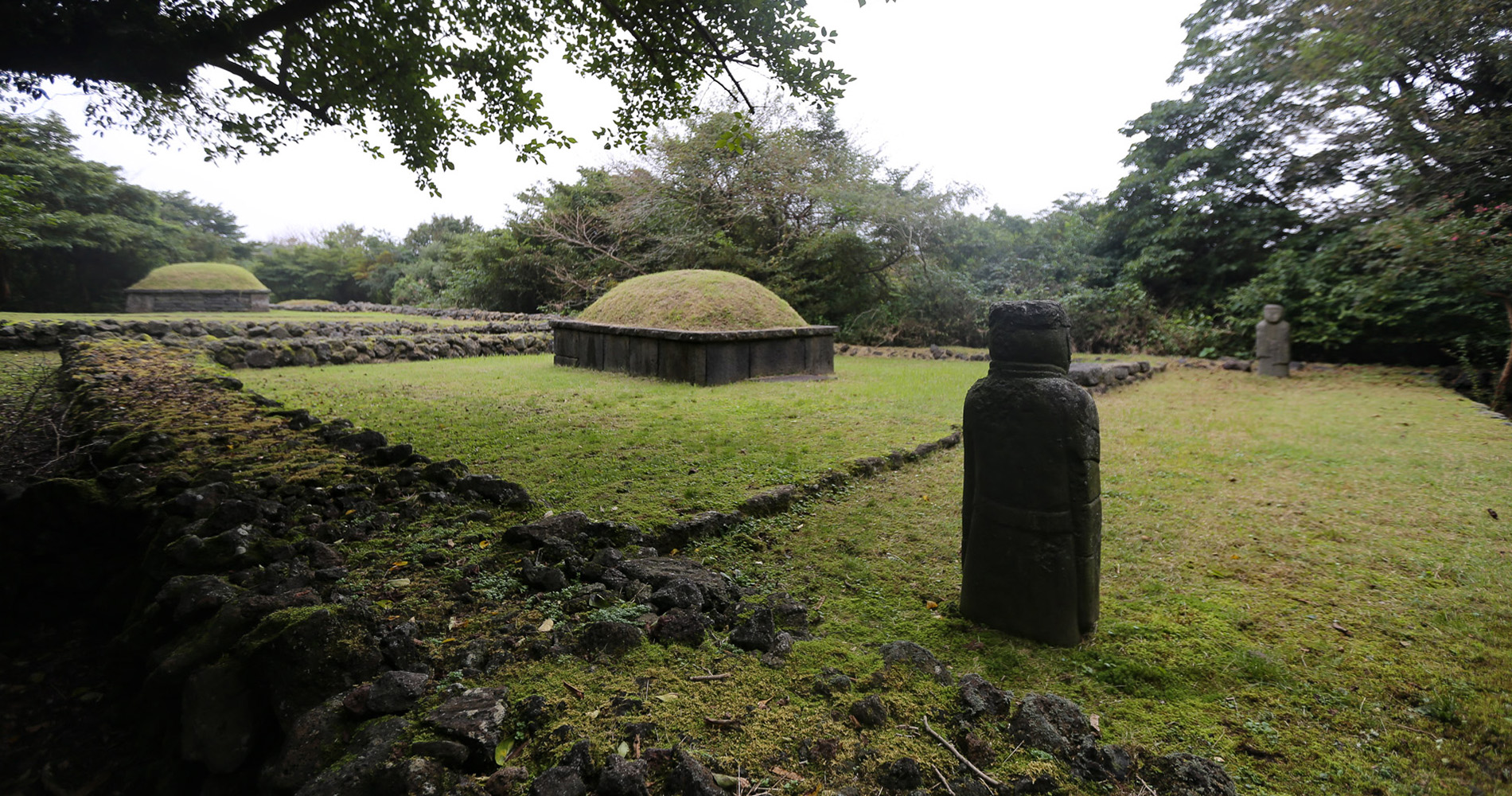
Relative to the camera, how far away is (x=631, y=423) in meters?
6.09

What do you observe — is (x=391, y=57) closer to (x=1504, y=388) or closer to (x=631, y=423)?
(x=631, y=423)

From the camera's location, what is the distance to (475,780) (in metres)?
1.45

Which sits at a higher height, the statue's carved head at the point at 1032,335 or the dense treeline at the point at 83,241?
the dense treeline at the point at 83,241

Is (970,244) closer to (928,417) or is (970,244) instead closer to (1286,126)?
(1286,126)

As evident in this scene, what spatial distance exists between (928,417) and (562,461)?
145 inches

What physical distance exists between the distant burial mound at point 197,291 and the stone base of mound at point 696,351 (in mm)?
16020

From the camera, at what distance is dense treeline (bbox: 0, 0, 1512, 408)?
30.8ft

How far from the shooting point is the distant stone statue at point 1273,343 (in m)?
10.6

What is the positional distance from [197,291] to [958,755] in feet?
84.8

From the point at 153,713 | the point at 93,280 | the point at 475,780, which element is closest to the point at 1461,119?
the point at 475,780

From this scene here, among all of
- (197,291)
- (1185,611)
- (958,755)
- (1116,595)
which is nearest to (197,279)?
(197,291)

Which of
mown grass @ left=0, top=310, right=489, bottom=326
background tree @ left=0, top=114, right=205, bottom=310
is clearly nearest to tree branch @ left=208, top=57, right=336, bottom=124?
mown grass @ left=0, top=310, right=489, bottom=326

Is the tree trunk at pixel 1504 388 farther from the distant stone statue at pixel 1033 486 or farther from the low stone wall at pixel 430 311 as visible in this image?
the low stone wall at pixel 430 311

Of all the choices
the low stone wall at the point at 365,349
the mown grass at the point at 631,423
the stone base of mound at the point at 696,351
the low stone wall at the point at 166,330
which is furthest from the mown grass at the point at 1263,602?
the low stone wall at the point at 166,330
